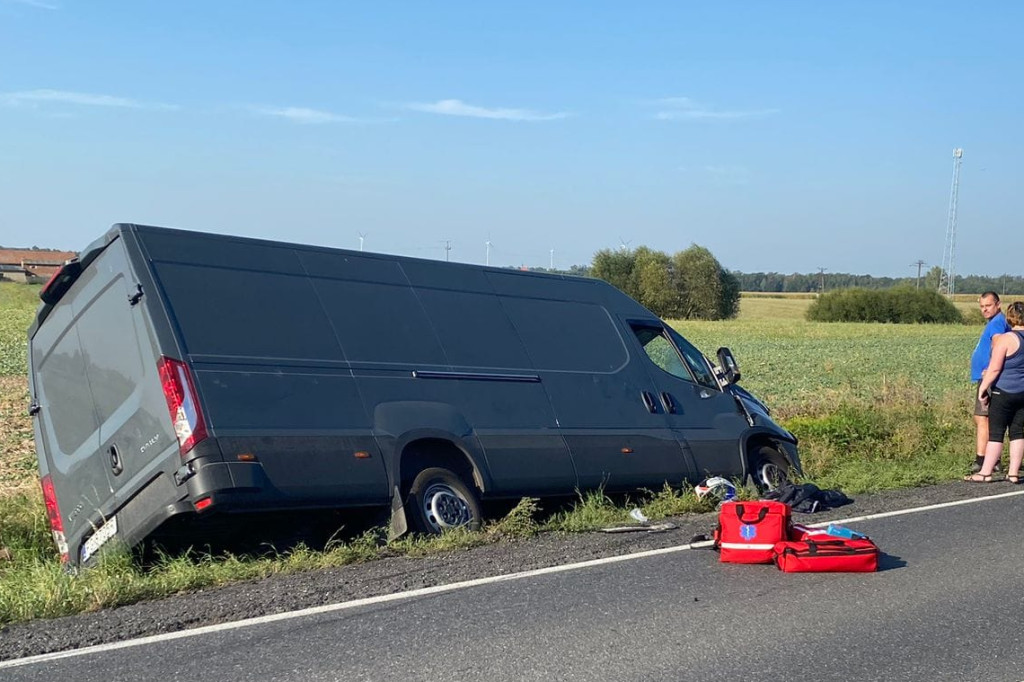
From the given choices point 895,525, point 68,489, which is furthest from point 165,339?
point 895,525

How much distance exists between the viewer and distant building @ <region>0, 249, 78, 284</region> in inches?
3091

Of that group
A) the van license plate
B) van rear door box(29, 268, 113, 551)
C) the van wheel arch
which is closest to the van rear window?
van rear door box(29, 268, 113, 551)

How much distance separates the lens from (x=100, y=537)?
22.8 ft

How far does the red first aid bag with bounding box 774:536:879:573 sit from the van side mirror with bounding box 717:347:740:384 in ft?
11.5

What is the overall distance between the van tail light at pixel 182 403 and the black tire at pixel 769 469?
573 centimetres

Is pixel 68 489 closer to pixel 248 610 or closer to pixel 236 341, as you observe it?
pixel 236 341

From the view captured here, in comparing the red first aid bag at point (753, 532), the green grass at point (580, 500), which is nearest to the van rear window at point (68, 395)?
the green grass at point (580, 500)

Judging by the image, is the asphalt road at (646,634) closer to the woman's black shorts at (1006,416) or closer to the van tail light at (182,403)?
the van tail light at (182,403)

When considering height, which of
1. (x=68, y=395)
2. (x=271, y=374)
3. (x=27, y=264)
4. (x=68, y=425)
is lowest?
(x=68, y=425)

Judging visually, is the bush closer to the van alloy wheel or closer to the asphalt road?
the van alloy wheel

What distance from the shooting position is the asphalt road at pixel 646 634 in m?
4.70

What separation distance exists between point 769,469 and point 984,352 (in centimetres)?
327

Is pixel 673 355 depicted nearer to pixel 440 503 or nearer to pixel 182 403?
pixel 440 503

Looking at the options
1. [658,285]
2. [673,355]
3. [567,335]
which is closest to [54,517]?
[567,335]
